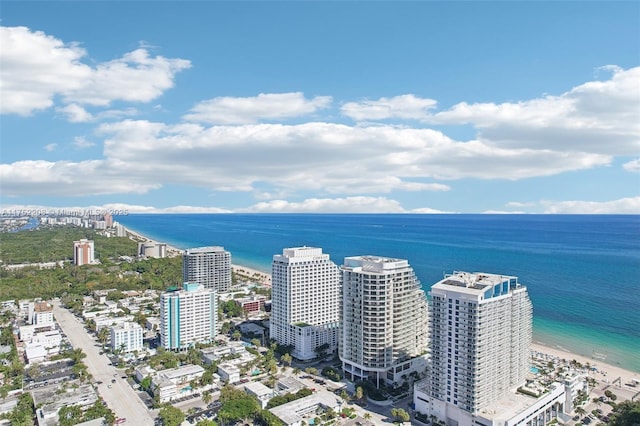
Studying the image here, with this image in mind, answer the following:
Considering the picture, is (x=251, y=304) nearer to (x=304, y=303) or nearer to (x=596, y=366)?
(x=304, y=303)

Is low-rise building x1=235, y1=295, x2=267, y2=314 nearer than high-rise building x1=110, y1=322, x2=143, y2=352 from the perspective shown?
No

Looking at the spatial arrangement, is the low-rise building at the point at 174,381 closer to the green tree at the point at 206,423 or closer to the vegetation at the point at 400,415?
the green tree at the point at 206,423

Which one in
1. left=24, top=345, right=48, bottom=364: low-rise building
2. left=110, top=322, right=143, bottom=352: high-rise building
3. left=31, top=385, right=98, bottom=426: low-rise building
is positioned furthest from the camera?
left=110, top=322, right=143, bottom=352: high-rise building

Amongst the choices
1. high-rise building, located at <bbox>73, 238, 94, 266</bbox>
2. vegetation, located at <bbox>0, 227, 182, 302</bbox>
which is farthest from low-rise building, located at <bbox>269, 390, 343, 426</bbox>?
high-rise building, located at <bbox>73, 238, 94, 266</bbox>

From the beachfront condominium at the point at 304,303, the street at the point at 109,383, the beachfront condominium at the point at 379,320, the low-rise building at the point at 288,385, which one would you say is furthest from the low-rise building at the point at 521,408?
the street at the point at 109,383

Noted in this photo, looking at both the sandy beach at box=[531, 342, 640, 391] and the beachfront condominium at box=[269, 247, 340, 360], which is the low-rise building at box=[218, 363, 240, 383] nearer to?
the beachfront condominium at box=[269, 247, 340, 360]

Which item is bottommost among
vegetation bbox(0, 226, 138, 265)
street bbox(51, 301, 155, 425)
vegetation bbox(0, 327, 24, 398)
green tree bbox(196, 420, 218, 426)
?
street bbox(51, 301, 155, 425)

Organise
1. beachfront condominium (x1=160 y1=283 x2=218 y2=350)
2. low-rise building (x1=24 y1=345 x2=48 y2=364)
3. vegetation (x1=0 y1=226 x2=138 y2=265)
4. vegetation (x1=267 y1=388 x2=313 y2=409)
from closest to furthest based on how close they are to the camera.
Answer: vegetation (x1=267 y1=388 x2=313 y2=409)
low-rise building (x1=24 y1=345 x2=48 y2=364)
beachfront condominium (x1=160 y1=283 x2=218 y2=350)
vegetation (x1=0 y1=226 x2=138 y2=265)

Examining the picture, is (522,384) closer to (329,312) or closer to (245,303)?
(329,312)
